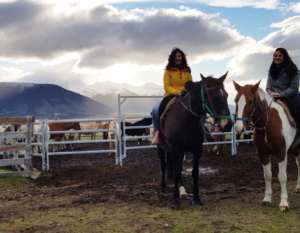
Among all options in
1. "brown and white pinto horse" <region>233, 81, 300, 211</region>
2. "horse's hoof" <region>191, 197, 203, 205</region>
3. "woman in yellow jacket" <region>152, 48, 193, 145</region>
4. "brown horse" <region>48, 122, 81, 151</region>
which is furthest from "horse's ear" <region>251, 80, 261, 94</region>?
"brown horse" <region>48, 122, 81, 151</region>

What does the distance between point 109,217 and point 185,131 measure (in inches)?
65.6

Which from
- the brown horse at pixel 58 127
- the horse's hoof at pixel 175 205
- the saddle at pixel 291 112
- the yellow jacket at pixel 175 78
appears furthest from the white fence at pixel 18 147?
the brown horse at pixel 58 127

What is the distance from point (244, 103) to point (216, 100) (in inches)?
15.9

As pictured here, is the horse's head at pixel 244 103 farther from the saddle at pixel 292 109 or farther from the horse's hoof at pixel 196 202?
the horse's hoof at pixel 196 202

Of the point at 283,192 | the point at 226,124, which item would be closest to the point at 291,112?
the point at 283,192

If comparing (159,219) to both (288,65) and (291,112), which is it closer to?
(291,112)

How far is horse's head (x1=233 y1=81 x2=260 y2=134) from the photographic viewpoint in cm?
398

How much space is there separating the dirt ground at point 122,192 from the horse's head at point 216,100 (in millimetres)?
1287

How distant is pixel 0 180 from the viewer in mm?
6930

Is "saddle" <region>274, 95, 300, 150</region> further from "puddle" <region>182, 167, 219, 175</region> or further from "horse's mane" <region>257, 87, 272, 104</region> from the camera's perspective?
"puddle" <region>182, 167, 219, 175</region>

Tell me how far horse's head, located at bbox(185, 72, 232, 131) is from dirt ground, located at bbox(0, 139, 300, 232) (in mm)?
1287

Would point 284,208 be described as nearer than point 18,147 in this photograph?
Yes

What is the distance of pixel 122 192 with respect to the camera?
18.4 feet

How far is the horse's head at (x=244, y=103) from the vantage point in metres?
3.98
